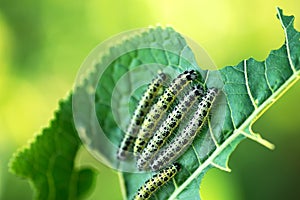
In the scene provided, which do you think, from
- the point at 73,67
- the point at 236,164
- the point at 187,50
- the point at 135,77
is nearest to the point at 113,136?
the point at 135,77

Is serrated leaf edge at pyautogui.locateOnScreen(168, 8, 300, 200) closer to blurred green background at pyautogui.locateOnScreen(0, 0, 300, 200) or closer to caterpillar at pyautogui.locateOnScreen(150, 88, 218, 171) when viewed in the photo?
caterpillar at pyautogui.locateOnScreen(150, 88, 218, 171)

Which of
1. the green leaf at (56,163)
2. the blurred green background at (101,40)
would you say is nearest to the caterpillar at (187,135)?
the green leaf at (56,163)

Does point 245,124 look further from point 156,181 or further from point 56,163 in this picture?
point 56,163

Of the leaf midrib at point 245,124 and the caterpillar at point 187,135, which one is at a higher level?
the caterpillar at point 187,135

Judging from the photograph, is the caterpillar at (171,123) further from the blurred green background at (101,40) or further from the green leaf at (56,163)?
the blurred green background at (101,40)

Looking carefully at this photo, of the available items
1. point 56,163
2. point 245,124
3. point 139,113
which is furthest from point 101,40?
point 245,124

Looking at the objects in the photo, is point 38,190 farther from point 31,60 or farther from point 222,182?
point 31,60
